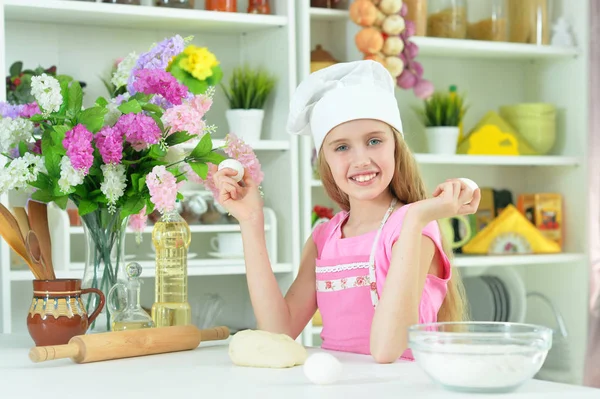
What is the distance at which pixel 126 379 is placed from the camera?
1.21 meters

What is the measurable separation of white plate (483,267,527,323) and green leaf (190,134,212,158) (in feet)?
6.72

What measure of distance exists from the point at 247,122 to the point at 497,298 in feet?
3.85

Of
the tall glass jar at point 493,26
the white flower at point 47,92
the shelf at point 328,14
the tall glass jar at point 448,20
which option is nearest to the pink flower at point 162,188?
the white flower at point 47,92

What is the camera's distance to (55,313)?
4.84 ft

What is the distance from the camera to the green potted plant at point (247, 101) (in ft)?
9.66

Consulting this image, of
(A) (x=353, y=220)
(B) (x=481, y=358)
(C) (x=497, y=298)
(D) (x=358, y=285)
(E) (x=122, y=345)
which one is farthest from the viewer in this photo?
(C) (x=497, y=298)

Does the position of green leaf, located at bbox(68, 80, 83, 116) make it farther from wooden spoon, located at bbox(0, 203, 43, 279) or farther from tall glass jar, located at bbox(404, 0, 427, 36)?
tall glass jar, located at bbox(404, 0, 427, 36)

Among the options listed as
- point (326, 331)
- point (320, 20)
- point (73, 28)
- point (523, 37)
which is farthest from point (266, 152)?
point (326, 331)

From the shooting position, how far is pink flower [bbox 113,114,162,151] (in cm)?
151

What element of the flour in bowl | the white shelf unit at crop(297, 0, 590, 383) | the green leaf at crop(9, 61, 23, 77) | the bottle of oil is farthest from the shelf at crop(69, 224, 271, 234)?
the flour in bowl

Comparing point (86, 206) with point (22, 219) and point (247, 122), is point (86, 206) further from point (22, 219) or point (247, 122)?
point (247, 122)

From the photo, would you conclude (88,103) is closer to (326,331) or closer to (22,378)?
(326,331)

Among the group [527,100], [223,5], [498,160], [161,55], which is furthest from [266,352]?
[527,100]

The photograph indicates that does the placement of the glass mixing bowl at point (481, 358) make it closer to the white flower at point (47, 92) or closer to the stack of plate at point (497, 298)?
the white flower at point (47, 92)
